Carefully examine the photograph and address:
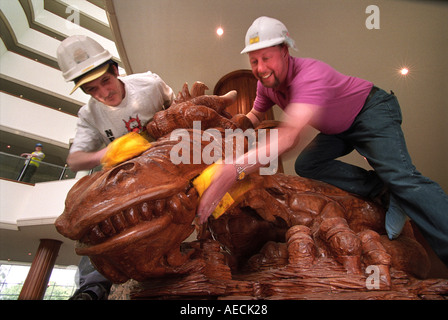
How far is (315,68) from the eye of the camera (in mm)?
1398

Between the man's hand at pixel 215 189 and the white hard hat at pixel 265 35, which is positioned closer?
the man's hand at pixel 215 189

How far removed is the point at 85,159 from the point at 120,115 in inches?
13.3

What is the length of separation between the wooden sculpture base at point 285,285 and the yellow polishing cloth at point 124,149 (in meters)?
0.52

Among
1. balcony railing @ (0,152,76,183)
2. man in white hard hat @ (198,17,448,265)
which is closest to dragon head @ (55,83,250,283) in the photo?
man in white hard hat @ (198,17,448,265)

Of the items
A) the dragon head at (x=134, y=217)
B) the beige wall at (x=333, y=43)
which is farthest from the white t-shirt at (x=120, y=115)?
the beige wall at (x=333, y=43)

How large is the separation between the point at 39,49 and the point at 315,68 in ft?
31.3

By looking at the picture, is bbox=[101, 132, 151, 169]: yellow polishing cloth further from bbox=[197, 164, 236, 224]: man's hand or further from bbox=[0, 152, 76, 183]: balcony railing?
bbox=[0, 152, 76, 183]: balcony railing

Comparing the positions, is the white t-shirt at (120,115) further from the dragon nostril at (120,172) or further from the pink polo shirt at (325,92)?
the pink polo shirt at (325,92)

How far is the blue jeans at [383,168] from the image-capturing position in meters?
1.25

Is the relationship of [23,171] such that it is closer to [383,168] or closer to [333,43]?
[333,43]

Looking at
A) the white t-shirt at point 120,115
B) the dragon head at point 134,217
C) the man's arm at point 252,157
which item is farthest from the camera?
the white t-shirt at point 120,115
